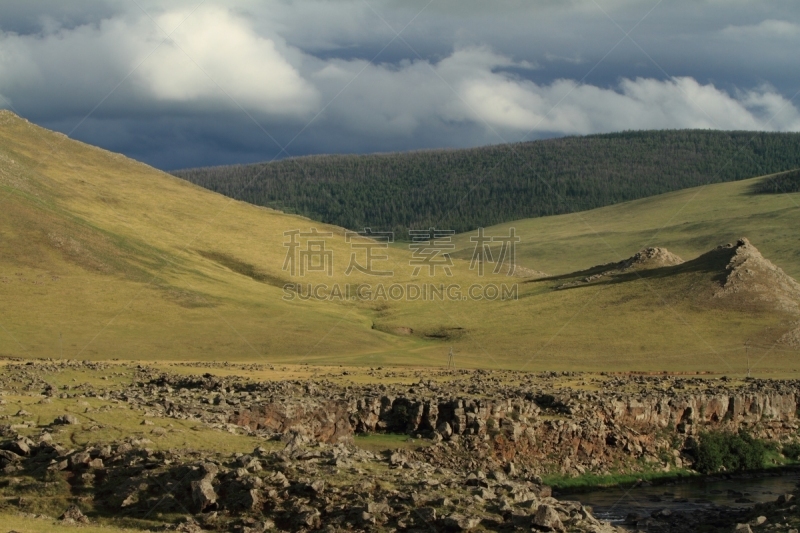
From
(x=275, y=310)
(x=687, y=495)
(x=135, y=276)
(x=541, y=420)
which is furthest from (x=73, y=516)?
(x=135, y=276)

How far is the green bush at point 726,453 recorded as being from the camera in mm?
48250

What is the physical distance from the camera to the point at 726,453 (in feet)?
162

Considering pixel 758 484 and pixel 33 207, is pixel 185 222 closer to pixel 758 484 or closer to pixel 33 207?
pixel 33 207

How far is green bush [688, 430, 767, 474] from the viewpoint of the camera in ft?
158

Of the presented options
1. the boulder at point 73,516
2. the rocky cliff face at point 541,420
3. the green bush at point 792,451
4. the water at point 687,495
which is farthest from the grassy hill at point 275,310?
the boulder at point 73,516

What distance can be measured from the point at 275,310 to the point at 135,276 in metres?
19.0

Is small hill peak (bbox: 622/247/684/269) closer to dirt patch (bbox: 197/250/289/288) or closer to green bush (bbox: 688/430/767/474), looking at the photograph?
dirt patch (bbox: 197/250/289/288)

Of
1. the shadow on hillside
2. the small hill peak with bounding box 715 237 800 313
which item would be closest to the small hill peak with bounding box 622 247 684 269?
the shadow on hillside

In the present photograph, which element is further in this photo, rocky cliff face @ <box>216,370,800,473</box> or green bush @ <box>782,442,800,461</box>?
green bush @ <box>782,442,800,461</box>

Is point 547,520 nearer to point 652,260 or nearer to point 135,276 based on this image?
point 135,276

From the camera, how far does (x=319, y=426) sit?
43000 mm

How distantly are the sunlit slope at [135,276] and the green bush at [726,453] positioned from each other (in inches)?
1792

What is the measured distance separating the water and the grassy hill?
32856mm

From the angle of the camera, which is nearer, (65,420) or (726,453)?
(65,420)
